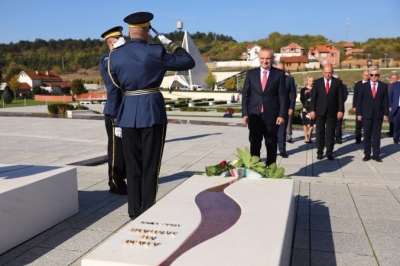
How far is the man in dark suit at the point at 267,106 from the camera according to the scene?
17.7ft

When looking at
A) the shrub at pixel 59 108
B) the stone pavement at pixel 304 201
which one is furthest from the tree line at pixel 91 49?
the stone pavement at pixel 304 201

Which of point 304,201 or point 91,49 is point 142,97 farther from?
point 91,49

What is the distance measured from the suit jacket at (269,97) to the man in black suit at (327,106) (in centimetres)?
238

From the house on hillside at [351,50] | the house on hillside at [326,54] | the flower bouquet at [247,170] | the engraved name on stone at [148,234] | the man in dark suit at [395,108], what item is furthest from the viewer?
the house on hillside at [351,50]

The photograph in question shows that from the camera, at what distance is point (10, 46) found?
135 m

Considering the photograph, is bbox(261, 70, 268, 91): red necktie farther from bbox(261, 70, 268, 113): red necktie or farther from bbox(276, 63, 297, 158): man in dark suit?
bbox(276, 63, 297, 158): man in dark suit

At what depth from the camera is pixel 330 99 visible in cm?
759

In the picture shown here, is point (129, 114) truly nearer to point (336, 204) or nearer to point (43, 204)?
point (43, 204)

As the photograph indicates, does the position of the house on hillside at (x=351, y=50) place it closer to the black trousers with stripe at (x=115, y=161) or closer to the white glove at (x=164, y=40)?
the black trousers with stripe at (x=115, y=161)

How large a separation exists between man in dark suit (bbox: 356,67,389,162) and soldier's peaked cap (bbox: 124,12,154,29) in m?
5.22

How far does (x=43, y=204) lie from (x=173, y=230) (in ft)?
5.69

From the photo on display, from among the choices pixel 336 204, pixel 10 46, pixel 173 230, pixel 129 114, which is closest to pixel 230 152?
pixel 336 204

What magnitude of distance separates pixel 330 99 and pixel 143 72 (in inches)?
197

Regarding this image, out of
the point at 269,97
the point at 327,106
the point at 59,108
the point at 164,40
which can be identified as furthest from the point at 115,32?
the point at 59,108
